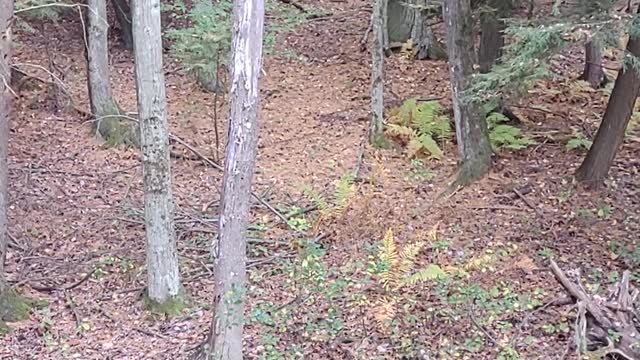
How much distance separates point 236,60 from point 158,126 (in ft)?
5.12

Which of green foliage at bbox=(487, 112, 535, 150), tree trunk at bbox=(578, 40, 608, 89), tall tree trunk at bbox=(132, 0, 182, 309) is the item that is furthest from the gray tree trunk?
tree trunk at bbox=(578, 40, 608, 89)

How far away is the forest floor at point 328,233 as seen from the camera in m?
6.28

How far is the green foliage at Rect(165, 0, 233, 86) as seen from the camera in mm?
9422

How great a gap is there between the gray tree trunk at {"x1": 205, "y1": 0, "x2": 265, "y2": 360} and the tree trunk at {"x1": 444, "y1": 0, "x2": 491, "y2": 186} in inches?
162

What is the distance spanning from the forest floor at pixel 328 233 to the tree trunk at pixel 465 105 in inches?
9.6

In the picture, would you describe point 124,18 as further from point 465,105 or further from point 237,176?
point 237,176

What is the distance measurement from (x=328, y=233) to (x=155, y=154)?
7.79ft

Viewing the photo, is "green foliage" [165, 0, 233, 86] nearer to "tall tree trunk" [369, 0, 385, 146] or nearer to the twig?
"tall tree trunk" [369, 0, 385, 146]

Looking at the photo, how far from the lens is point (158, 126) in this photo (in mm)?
6375

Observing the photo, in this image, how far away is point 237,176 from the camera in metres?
5.22

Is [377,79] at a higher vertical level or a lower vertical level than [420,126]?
higher

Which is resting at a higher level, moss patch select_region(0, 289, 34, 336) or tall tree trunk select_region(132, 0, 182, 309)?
tall tree trunk select_region(132, 0, 182, 309)

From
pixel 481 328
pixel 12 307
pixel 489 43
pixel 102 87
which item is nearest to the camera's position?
pixel 481 328

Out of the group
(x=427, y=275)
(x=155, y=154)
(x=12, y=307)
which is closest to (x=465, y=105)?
(x=427, y=275)
